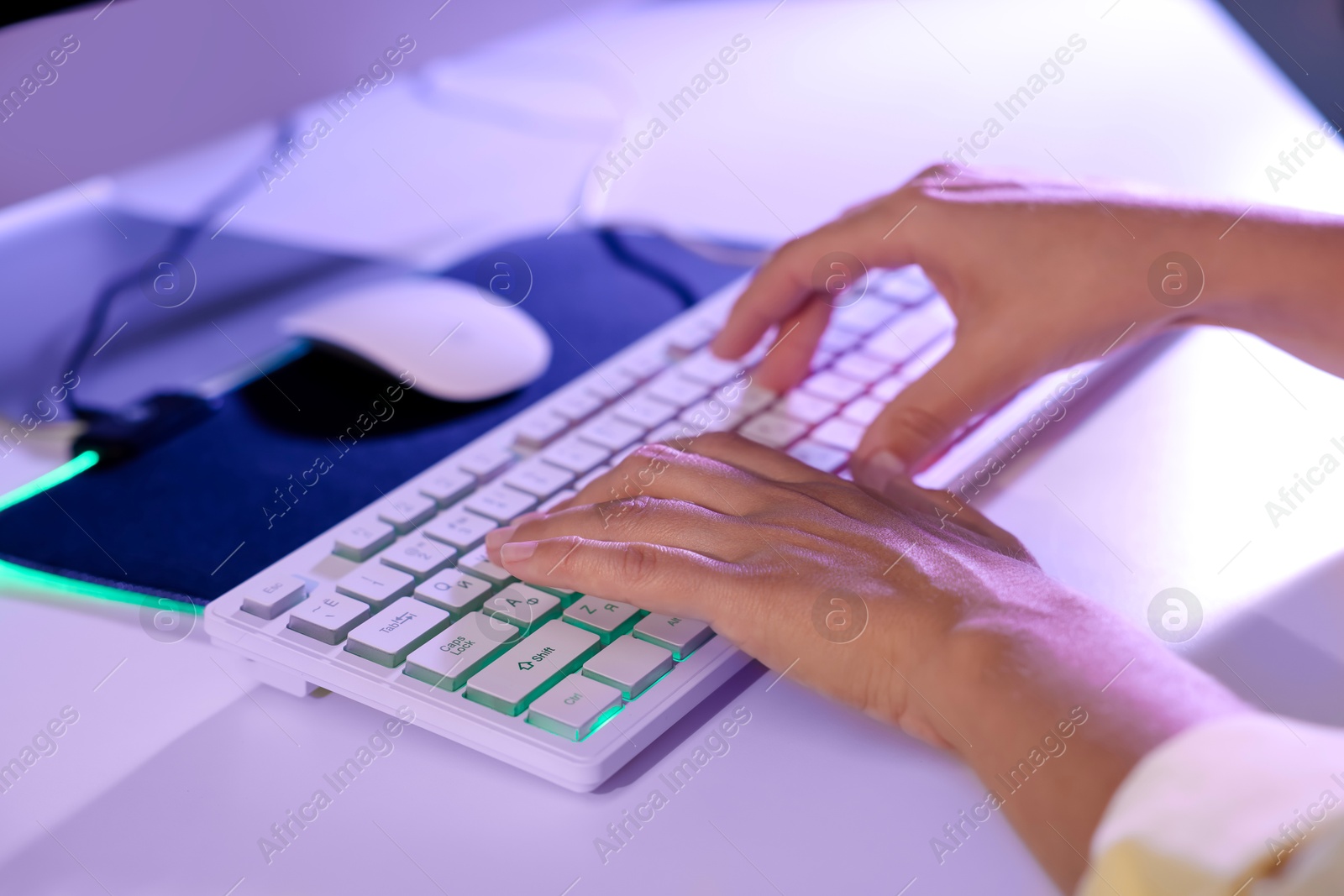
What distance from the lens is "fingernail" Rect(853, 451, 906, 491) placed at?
2.02 ft

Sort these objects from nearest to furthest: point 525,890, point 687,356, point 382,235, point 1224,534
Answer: point 525,890 → point 1224,534 → point 687,356 → point 382,235

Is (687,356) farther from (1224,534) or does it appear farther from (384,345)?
(1224,534)

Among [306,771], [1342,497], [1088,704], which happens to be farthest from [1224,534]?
[306,771]

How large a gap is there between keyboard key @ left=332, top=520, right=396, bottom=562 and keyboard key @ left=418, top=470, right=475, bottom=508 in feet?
0.11

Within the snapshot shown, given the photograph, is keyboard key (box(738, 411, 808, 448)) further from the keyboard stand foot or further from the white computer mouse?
the keyboard stand foot

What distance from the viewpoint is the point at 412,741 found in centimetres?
49

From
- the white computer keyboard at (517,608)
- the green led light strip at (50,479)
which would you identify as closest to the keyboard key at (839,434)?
the white computer keyboard at (517,608)

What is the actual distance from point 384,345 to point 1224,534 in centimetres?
50

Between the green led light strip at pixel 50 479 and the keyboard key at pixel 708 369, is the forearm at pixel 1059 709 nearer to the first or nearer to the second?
the keyboard key at pixel 708 369

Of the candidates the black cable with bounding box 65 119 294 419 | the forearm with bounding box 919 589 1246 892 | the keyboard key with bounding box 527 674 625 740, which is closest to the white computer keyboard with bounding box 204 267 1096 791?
the keyboard key with bounding box 527 674 625 740

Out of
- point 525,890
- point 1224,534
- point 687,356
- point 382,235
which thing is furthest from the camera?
point 382,235

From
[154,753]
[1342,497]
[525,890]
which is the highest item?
[1342,497]

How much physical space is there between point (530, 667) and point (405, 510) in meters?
0.14

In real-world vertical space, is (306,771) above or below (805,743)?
below
